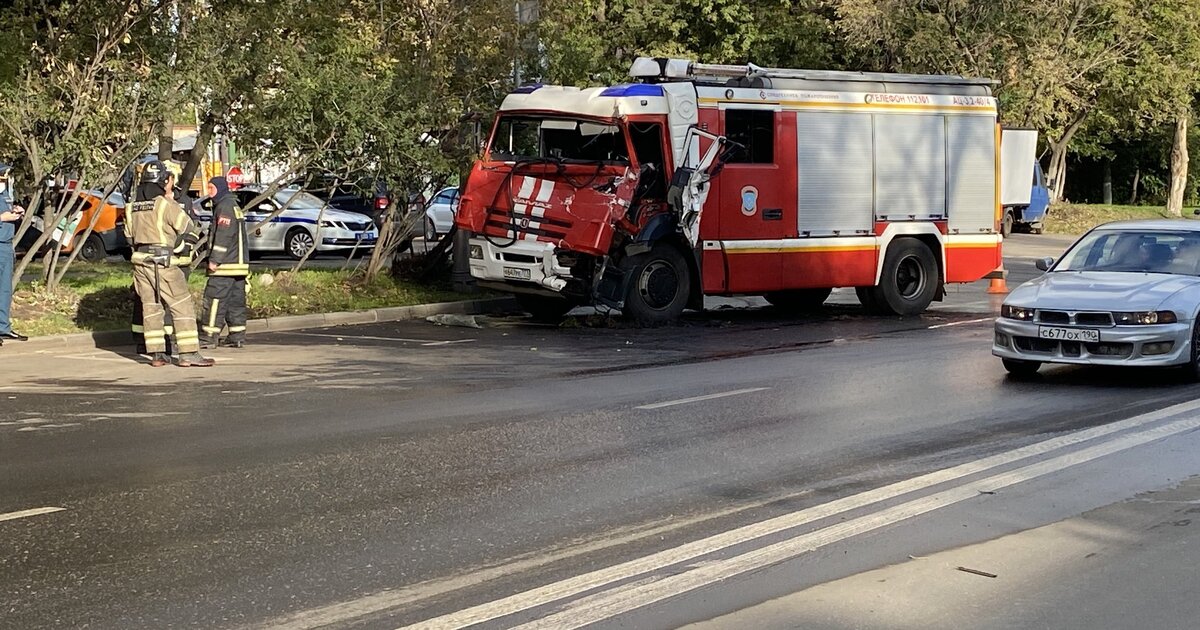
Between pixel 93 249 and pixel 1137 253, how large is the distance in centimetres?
1882

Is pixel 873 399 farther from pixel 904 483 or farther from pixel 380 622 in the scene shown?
pixel 380 622

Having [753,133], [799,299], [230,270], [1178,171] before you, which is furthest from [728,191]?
[1178,171]

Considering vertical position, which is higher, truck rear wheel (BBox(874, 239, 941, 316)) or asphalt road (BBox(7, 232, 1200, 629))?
truck rear wheel (BBox(874, 239, 941, 316))

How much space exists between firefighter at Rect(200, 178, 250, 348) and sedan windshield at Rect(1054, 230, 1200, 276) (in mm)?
8213

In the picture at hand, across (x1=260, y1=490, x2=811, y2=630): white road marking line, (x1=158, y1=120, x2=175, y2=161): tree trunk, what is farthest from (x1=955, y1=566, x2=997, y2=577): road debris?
(x1=158, y1=120, x2=175, y2=161): tree trunk

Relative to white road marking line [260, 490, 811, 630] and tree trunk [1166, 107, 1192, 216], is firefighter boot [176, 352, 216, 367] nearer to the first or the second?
white road marking line [260, 490, 811, 630]

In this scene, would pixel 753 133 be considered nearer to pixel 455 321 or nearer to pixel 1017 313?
pixel 455 321

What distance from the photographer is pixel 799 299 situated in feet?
64.9

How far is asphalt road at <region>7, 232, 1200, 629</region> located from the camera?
5684 millimetres

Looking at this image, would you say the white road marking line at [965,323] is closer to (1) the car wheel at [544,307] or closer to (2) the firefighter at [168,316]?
(1) the car wheel at [544,307]

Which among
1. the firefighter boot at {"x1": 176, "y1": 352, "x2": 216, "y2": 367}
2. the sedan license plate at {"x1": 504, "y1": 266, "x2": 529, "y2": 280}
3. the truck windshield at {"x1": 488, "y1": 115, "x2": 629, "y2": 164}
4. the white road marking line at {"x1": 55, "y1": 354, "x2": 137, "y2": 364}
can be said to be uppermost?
the truck windshield at {"x1": 488, "y1": 115, "x2": 629, "y2": 164}

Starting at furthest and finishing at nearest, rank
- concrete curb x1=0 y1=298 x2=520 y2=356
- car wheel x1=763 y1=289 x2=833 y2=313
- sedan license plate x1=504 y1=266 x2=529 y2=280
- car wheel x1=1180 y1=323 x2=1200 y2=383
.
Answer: car wheel x1=763 y1=289 x2=833 y2=313, sedan license plate x1=504 y1=266 x2=529 y2=280, concrete curb x1=0 y1=298 x2=520 y2=356, car wheel x1=1180 y1=323 x2=1200 y2=383

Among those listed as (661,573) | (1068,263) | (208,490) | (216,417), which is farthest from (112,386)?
(1068,263)

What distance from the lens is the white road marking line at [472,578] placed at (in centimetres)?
527
